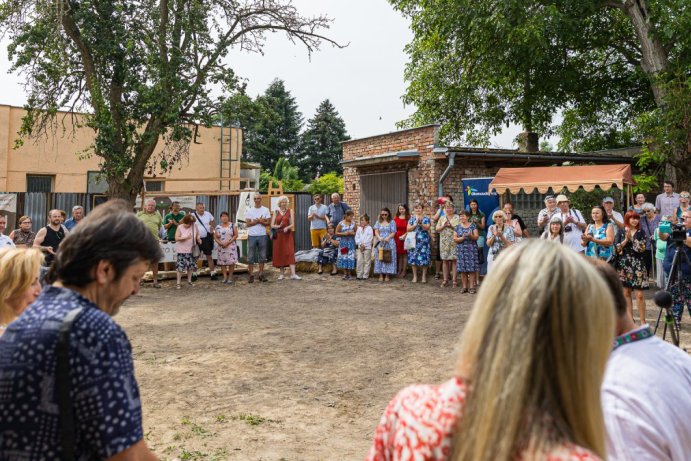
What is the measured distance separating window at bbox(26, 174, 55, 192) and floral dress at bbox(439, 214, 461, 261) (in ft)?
71.1

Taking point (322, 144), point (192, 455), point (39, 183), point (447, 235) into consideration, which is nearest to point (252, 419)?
point (192, 455)

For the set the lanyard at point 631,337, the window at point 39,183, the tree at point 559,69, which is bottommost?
the lanyard at point 631,337

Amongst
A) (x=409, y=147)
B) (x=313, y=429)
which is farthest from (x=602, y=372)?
(x=409, y=147)

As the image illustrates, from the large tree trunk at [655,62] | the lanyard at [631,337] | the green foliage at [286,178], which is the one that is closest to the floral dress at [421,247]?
the large tree trunk at [655,62]

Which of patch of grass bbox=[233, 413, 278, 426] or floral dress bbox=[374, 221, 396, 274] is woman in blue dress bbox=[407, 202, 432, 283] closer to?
floral dress bbox=[374, 221, 396, 274]

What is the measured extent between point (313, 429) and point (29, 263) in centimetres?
273

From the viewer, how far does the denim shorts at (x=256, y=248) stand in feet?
49.6

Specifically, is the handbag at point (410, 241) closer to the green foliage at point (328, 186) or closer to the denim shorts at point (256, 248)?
the denim shorts at point (256, 248)

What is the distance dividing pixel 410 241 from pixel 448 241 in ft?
3.94

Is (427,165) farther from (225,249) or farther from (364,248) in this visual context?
(225,249)

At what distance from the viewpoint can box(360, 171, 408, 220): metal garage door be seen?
A: 57.2 feet

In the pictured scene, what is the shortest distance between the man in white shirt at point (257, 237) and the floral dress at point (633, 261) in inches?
335

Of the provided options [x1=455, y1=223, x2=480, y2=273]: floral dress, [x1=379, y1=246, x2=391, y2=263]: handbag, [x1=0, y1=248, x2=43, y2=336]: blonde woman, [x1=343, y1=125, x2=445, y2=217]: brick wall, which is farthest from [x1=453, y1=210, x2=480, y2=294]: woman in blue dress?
[x1=0, y1=248, x2=43, y2=336]: blonde woman

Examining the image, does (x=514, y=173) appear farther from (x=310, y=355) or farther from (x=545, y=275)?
(x=545, y=275)
